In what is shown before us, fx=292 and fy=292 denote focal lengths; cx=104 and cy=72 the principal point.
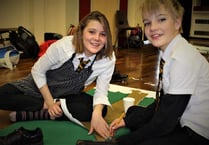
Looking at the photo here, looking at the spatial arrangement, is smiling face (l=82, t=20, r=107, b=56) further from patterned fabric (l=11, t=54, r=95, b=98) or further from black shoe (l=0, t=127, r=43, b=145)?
black shoe (l=0, t=127, r=43, b=145)

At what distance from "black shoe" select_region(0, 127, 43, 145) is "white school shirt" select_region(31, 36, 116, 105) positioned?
415mm

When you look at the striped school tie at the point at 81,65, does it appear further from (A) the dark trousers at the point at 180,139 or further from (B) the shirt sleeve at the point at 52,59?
(A) the dark trousers at the point at 180,139

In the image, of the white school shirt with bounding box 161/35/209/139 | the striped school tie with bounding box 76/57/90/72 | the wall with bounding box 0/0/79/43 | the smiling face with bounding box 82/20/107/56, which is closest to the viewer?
the white school shirt with bounding box 161/35/209/139

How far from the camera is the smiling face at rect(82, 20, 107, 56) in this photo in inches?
74.0

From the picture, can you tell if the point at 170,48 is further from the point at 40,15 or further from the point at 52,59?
the point at 40,15

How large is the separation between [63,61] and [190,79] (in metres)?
0.98

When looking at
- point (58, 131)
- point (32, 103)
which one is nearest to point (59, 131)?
point (58, 131)

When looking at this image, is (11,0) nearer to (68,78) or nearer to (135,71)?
(135,71)

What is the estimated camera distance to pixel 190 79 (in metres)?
1.21

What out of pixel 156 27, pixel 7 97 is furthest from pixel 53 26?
pixel 156 27

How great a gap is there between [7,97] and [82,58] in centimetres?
59

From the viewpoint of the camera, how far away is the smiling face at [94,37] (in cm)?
188

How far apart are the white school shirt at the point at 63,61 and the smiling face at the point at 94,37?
11cm

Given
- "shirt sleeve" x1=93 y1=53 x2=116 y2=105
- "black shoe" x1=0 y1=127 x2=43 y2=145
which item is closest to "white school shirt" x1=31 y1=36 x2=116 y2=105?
"shirt sleeve" x1=93 y1=53 x2=116 y2=105
